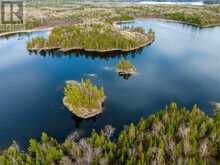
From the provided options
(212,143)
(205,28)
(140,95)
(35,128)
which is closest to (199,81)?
(140,95)

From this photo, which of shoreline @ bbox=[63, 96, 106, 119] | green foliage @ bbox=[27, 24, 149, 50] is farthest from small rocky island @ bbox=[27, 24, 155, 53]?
shoreline @ bbox=[63, 96, 106, 119]

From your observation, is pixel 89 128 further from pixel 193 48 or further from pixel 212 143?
pixel 193 48

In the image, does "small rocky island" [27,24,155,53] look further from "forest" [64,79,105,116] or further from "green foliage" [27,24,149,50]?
"forest" [64,79,105,116]

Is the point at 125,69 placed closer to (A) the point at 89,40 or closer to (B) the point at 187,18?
(A) the point at 89,40

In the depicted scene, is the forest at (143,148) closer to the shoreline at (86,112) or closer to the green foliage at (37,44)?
the shoreline at (86,112)

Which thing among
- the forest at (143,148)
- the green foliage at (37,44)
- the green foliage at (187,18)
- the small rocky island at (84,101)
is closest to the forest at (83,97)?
the small rocky island at (84,101)
